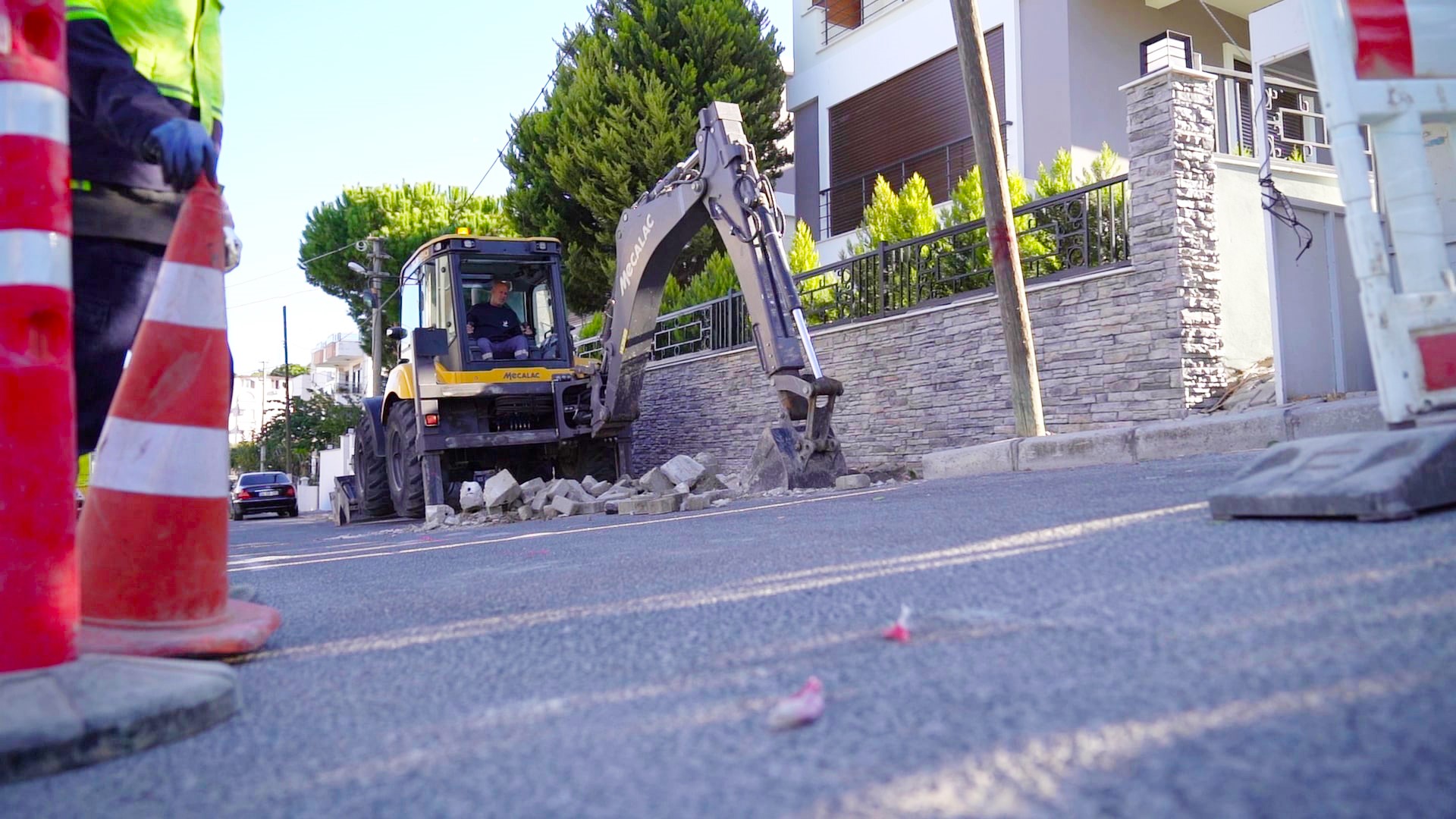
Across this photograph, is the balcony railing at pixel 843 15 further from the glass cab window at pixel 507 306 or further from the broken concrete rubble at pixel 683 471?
the broken concrete rubble at pixel 683 471

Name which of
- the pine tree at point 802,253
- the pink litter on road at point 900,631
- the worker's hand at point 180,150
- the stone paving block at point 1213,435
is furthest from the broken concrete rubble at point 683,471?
the pink litter on road at point 900,631

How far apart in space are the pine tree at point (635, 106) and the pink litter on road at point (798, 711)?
57.9 feet

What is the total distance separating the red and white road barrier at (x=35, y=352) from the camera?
1.99 m

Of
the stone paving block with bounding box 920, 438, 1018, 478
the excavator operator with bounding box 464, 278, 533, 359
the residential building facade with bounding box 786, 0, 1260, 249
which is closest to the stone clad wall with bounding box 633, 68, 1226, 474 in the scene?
the stone paving block with bounding box 920, 438, 1018, 478

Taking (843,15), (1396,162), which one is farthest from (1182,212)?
(843,15)

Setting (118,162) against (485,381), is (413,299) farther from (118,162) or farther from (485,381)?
(118,162)

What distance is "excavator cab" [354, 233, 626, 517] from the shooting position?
Answer: 1120 centimetres

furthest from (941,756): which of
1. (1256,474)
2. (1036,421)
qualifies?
(1036,421)

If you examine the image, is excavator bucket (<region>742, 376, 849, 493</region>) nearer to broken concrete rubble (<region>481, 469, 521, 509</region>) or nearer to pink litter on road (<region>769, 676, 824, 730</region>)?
broken concrete rubble (<region>481, 469, 521, 509</region>)

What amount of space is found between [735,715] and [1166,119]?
8969 mm

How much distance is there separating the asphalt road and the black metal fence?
7.26 metres

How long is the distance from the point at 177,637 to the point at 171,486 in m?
0.36

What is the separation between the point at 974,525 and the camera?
159 inches

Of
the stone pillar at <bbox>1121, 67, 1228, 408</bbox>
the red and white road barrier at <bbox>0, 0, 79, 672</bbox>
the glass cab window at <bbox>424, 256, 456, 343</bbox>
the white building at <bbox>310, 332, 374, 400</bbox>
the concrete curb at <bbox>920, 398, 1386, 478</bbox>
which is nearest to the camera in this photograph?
the red and white road barrier at <bbox>0, 0, 79, 672</bbox>
